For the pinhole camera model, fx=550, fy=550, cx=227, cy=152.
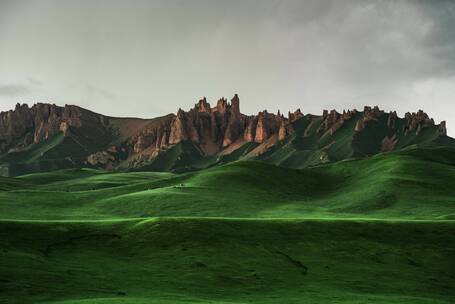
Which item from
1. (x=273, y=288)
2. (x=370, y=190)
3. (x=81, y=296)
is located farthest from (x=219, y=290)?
(x=370, y=190)

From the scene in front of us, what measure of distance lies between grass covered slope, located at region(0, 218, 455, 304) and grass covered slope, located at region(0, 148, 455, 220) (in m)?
36.1

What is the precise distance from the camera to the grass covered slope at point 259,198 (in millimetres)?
127500

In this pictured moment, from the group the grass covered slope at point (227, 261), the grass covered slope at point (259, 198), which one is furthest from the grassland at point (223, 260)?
the grass covered slope at point (259, 198)

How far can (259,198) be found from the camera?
506ft

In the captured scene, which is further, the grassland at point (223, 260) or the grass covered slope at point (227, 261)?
the grassland at point (223, 260)

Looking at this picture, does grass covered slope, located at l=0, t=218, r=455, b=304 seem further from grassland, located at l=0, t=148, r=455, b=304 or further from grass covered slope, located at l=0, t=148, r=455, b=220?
grass covered slope, located at l=0, t=148, r=455, b=220

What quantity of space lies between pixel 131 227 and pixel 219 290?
90.6 feet

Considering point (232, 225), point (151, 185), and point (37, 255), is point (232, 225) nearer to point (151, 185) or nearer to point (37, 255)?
point (37, 255)

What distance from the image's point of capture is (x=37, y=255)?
67.3 meters

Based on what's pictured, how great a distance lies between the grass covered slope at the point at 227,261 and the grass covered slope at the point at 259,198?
118ft

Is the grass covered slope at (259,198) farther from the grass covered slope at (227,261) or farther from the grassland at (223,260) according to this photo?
the grass covered slope at (227,261)

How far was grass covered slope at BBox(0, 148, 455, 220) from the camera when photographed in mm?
127500

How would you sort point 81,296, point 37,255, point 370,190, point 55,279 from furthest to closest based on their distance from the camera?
point 370,190
point 37,255
point 55,279
point 81,296

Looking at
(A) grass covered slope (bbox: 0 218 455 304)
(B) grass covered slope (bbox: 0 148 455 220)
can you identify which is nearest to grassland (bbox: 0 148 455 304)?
(A) grass covered slope (bbox: 0 218 455 304)
